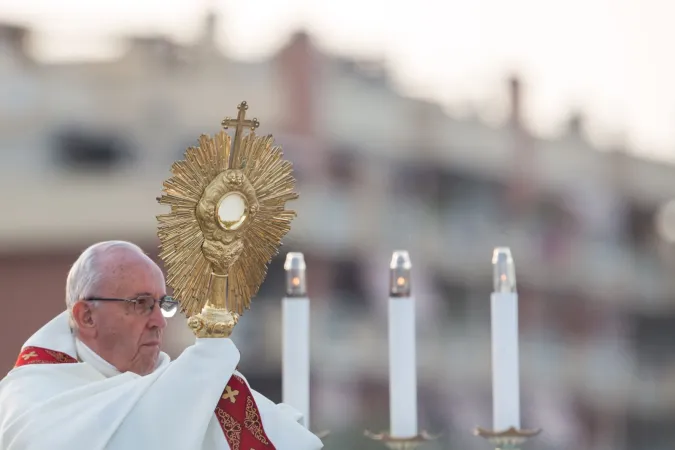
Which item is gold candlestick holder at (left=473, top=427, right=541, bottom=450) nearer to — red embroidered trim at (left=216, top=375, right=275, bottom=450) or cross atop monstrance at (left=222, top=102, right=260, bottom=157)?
red embroidered trim at (left=216, top=375, right=275, bottom=450)

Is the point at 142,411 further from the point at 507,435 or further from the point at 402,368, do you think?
the point at 507,435

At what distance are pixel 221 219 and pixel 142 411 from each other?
460 millimetres

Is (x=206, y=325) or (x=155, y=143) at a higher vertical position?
(x=155, y=143)

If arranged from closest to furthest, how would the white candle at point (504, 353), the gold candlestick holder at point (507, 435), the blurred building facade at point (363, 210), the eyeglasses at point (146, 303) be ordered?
the eyeglasses at point (146, 303)
the gold candlestick holder at point (507, 435)
the white candle at point (504, 353)
the blurred building facade at point (363, 210)

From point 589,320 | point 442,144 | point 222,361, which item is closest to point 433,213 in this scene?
point 442,144

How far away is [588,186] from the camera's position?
32.0m

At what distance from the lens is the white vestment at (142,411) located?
3.88 m

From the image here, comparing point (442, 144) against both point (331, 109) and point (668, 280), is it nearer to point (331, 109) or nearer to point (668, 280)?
point (331, 109)

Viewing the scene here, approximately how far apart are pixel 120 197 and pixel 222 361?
1880cm

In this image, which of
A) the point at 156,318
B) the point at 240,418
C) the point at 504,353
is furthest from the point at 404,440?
the point at 156,318

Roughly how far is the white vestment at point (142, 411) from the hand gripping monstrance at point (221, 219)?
10 cm

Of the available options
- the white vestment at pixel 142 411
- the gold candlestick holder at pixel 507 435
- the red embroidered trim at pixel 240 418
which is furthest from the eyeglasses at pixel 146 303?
the gold candlestick holder at pixel 507 435

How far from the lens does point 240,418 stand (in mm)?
3990

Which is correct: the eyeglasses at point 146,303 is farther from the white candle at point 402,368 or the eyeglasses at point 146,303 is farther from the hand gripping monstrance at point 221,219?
the white candle at point 402,368
